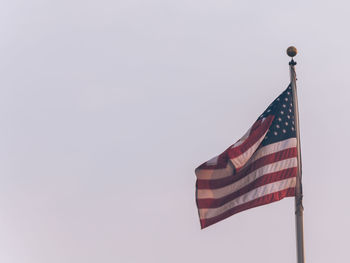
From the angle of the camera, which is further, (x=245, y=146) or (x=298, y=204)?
(x=245, y=146)

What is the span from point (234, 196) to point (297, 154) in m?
2.03

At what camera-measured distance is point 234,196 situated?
22.9 meters

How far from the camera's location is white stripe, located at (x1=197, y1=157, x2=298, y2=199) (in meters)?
22.6

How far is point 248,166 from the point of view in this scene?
75.4 feet

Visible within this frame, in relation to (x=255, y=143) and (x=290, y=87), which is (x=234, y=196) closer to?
(x=255, y=143)

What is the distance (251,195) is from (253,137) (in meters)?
1.56

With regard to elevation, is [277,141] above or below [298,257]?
above

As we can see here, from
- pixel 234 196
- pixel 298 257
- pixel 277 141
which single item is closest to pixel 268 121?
pixel 277 141

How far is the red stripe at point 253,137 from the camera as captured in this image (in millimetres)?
22641

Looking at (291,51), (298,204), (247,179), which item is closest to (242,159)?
(247,179)

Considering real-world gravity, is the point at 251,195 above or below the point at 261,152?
below

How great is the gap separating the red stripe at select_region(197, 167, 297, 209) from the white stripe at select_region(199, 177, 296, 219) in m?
0.08

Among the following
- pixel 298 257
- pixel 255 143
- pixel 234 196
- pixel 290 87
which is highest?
pixel 290 87

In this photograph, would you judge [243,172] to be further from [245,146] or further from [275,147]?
[275,147]
